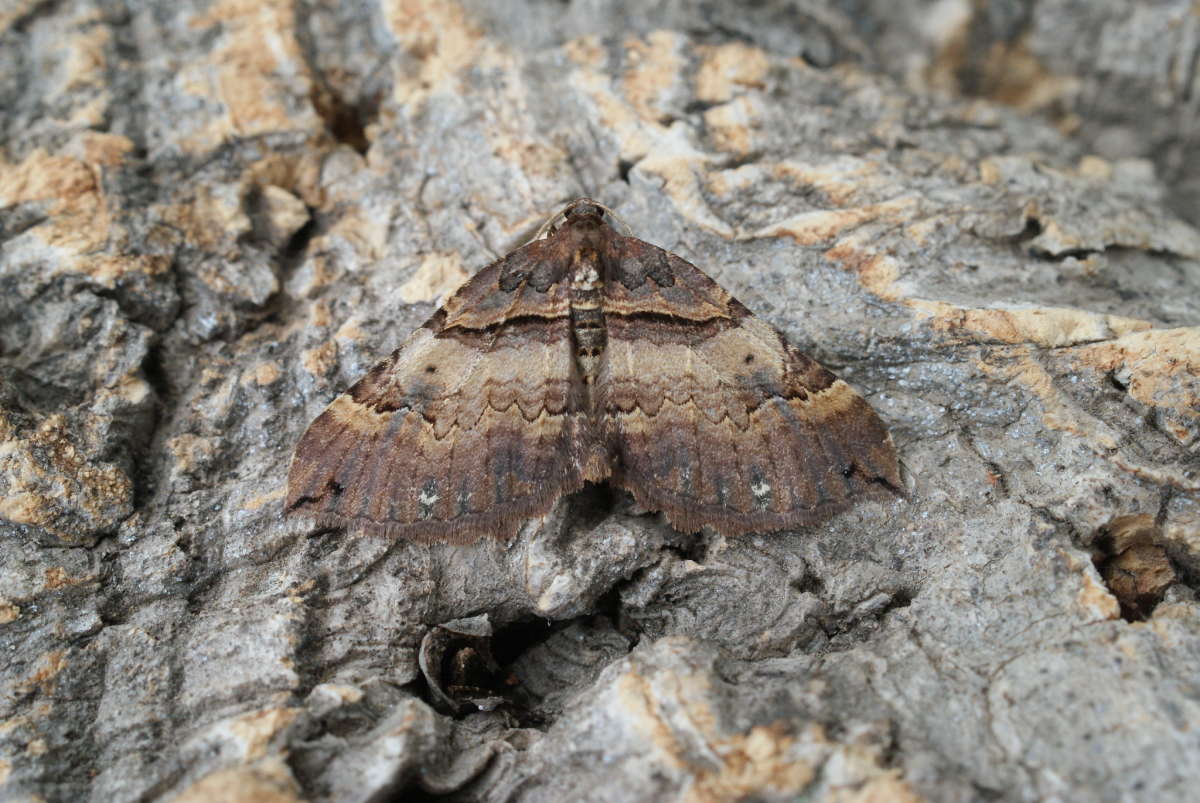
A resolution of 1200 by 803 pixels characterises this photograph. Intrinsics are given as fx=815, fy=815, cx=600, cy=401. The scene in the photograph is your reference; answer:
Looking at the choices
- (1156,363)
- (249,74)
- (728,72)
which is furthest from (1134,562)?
(249,74)

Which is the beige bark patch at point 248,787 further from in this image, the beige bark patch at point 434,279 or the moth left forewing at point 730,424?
the beige bark patch at point 434,279

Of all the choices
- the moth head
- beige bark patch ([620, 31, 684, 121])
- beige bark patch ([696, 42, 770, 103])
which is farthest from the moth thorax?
beige bark patch ([696, 42, 770, 103])

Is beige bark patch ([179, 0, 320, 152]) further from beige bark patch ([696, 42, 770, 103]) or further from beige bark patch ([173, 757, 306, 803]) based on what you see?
beige bark patch ([173, 757, 306, 803])

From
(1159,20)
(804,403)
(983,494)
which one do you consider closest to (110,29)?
(804,403)

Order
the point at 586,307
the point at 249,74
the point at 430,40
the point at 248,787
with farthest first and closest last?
the point at 430,40 < the point at 249,74 < the point at 586,307 < the point at 248,787

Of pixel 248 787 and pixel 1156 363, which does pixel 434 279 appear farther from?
pixel 1156 363

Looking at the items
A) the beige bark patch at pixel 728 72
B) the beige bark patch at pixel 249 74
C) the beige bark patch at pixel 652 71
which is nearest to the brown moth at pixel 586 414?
the beige bark patch at pixel 652 71

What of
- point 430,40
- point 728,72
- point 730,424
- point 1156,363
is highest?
point 430,40

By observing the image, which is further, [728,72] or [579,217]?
[728,72]
